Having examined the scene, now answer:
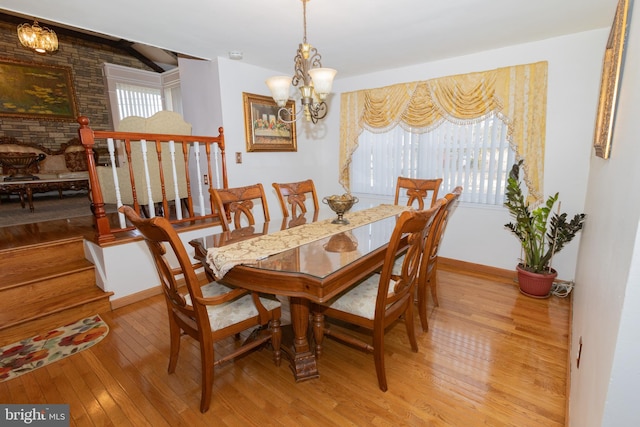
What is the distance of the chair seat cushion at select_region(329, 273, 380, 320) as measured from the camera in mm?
1665

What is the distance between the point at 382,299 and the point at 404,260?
0.24m

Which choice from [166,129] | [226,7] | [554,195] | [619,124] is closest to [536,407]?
[619,124]

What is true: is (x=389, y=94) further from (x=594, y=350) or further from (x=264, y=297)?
(x=594, y=350)

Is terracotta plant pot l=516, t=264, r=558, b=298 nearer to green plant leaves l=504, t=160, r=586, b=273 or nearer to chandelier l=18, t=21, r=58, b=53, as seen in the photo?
green plant leaves l=504, t=160, r=586, b=273

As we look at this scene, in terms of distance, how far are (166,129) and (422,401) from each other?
3.06 metres

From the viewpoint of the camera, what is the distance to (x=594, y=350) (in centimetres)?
104

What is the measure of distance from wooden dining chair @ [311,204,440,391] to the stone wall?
6.19 m

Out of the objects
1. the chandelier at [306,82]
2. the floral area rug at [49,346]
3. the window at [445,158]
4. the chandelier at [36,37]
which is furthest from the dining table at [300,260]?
the chandelier at [36,37]

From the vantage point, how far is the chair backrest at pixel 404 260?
1390mm

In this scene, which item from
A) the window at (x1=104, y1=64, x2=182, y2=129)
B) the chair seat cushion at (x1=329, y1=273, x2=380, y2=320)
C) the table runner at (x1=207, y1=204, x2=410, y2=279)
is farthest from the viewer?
the window at (x1=104, y1=64, x2=182, y2=129)

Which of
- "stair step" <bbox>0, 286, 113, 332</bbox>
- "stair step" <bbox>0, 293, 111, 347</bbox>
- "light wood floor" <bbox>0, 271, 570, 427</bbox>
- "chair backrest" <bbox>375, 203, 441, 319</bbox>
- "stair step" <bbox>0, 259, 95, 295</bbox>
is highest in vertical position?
"chair backrest" <bbox>375, 203, 441, 319</bbox>

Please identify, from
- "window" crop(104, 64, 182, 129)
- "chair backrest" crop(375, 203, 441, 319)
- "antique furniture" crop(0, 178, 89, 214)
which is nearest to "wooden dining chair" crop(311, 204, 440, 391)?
"chair backrest" crop(375, 203, 441, 319)

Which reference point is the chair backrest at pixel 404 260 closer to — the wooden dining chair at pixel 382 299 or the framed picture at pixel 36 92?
the wooden dining chair at pixel 382 299

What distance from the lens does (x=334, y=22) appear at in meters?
2.40
